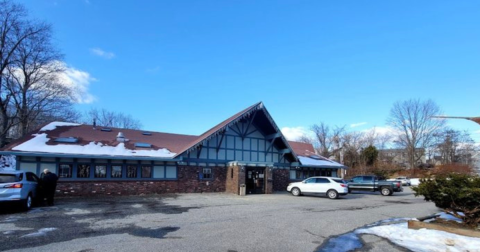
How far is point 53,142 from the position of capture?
19.2 metres

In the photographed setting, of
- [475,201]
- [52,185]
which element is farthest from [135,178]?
[475,201]

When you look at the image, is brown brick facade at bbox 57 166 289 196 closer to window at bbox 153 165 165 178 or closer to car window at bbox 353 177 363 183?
window at bbox 153 165 165 178

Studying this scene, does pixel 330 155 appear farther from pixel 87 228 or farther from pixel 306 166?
pixel 87 228

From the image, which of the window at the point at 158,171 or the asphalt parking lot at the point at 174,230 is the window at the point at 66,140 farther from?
the asphalt parking lot at the point at 174,230

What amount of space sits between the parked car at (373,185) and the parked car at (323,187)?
5976 millimetres

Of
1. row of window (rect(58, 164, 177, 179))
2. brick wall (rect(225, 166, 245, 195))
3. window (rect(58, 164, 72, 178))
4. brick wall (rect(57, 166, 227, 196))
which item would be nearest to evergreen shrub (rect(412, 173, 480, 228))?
brick wall (rect(225, 166, 245, 195))

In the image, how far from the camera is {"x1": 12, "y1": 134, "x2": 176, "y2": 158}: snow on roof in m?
17.9

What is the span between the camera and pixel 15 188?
11469 mm

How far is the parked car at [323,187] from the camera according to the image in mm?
20609

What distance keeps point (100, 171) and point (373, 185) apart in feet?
70.7

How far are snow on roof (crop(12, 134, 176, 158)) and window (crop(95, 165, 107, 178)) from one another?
978 millimetres

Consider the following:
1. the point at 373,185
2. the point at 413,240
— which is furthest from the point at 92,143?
the point at 373,185

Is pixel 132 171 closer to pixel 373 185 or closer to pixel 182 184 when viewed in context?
pixel 182 184

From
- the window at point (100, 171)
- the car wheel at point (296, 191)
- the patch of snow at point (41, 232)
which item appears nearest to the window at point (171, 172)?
the window at point (100, 171)
